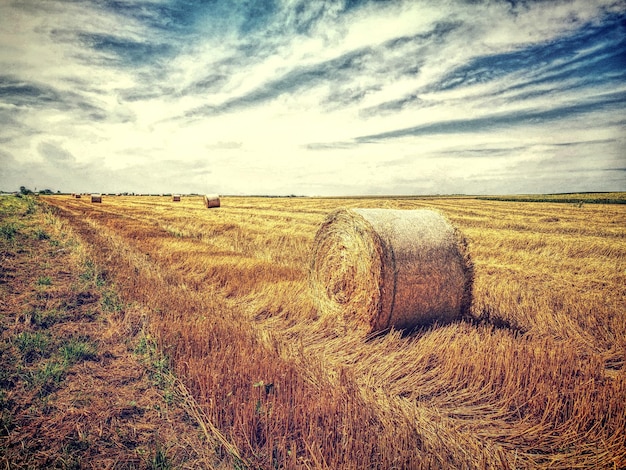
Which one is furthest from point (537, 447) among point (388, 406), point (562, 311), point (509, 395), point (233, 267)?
point (233, 267)

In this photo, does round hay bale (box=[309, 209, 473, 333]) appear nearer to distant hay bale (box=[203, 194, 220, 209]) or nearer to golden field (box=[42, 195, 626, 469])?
golden field (box=[42, 195, 626, 469])

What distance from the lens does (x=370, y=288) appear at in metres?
6.02

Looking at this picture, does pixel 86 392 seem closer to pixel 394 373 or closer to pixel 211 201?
pixel 394 373

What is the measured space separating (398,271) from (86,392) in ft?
13.8

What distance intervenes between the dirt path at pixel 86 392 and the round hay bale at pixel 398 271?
3053mm

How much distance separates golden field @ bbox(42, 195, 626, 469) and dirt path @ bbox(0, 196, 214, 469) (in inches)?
7.7

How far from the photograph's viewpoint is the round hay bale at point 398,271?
5867 millimetres

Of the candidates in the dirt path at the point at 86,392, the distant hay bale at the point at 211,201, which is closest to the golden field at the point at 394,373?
the dirt path at the point at 86,392

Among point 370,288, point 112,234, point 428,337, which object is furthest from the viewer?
point 112,234

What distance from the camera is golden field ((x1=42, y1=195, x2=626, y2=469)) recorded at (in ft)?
10.2

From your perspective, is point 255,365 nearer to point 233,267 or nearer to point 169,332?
point 169,332

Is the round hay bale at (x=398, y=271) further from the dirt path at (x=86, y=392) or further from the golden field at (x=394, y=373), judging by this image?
the dirt path at (x=86, y=392)

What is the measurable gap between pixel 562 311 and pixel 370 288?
334 cm

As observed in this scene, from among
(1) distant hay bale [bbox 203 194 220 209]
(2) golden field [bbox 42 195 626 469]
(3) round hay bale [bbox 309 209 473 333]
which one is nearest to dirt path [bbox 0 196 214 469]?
(2) golden field [bbox 42 195 626 469]
